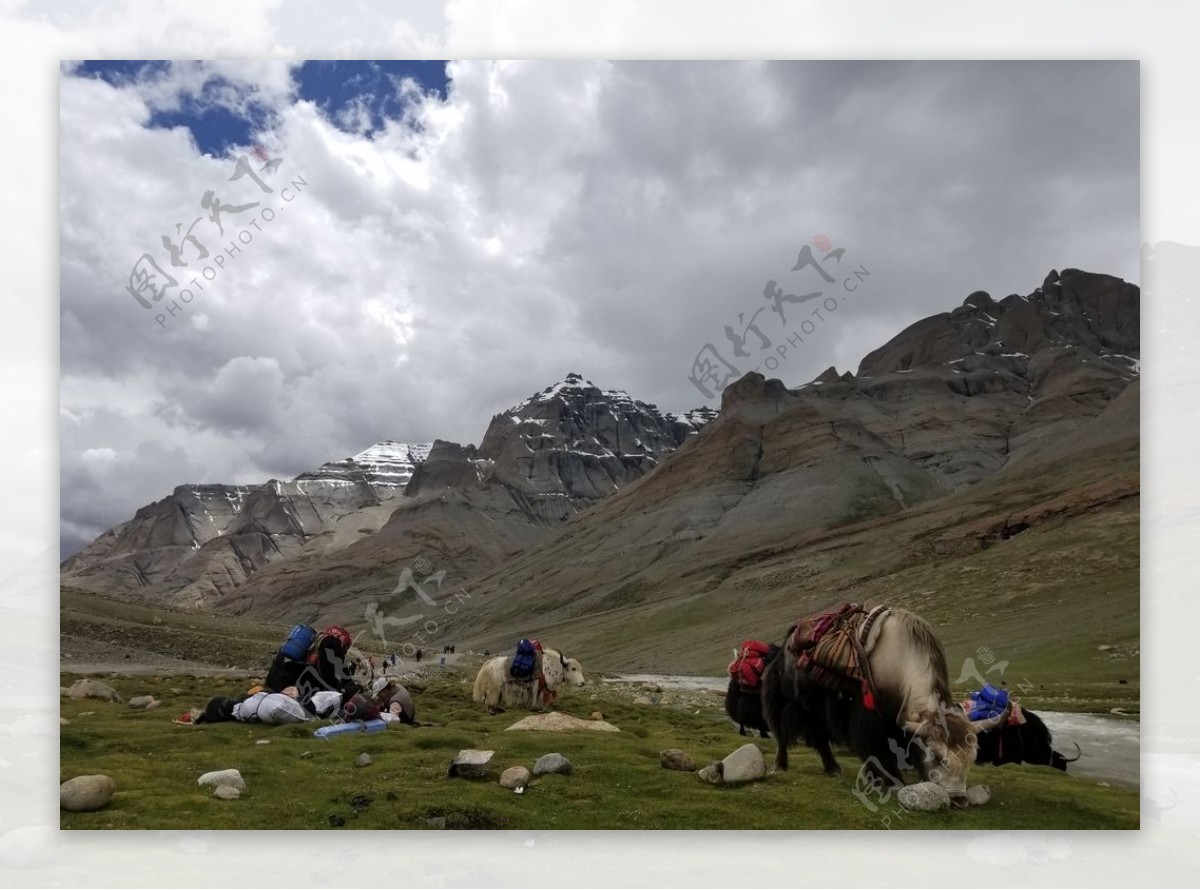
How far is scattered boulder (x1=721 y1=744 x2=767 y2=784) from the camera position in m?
8.94

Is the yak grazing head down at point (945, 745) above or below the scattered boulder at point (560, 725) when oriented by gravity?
above

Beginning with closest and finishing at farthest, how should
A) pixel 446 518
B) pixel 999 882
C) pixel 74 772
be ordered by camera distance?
1. pixel 999 882
2. pixel 74 772
3. pixel 446 518

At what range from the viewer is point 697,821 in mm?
8641

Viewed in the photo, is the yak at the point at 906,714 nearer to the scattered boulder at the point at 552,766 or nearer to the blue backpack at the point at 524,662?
the scattered boulder at the point at 552,766

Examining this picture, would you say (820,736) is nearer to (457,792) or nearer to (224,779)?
(457,792)

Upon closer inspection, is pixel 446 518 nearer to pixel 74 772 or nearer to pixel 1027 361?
pixel 1027 361

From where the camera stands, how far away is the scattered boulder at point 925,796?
817 centimetres

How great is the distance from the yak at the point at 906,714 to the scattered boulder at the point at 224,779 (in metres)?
6.26

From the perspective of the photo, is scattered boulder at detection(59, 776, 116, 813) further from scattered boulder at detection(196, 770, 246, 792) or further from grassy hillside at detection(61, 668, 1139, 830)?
scattered boulder at detection(196, 770, 246, 792)

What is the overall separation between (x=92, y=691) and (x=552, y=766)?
7917mm

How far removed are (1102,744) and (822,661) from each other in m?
5.53

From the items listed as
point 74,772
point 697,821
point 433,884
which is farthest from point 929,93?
point 74,772

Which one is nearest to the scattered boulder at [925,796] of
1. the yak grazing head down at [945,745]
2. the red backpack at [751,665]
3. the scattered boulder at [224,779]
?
the yak grazing head down at [945,745]

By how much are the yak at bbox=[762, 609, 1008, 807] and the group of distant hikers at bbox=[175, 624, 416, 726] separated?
6229 mm
